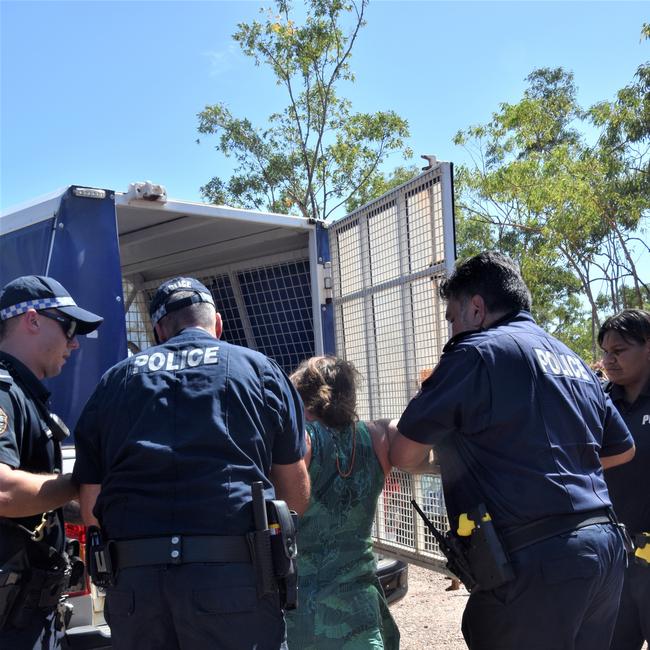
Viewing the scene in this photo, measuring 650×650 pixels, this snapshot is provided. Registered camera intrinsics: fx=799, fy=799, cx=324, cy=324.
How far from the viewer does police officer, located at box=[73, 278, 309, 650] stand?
6.94 feet

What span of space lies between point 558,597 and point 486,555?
230 mm

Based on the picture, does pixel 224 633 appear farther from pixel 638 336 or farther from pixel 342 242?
pixel 342 242

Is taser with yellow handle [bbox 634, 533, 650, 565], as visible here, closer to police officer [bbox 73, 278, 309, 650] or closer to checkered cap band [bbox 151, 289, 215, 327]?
police officer [bbox 73, 278, 309, 650]

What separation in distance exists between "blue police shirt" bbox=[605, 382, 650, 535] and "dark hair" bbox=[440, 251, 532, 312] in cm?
107

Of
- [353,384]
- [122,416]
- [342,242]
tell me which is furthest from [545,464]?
[342,242]

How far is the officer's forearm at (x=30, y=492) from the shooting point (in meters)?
2.31

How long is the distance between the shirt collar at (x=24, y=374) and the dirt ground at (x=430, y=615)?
3.37 meters

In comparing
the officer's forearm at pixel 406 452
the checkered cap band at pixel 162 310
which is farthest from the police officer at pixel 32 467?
the officer's forearm at pixel 406 452

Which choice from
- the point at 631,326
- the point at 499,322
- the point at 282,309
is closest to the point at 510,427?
the point at 499,322

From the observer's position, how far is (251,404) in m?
2.27

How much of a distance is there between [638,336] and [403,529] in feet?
4.51

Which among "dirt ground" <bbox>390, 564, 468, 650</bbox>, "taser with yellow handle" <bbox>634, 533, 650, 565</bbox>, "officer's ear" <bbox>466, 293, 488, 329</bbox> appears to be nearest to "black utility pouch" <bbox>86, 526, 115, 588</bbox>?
"officer's ear" <bbox>466, 293, 488, 329</bbox>

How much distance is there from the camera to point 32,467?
2578 mm

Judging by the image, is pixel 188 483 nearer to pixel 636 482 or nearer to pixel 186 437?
pixel 186 437
